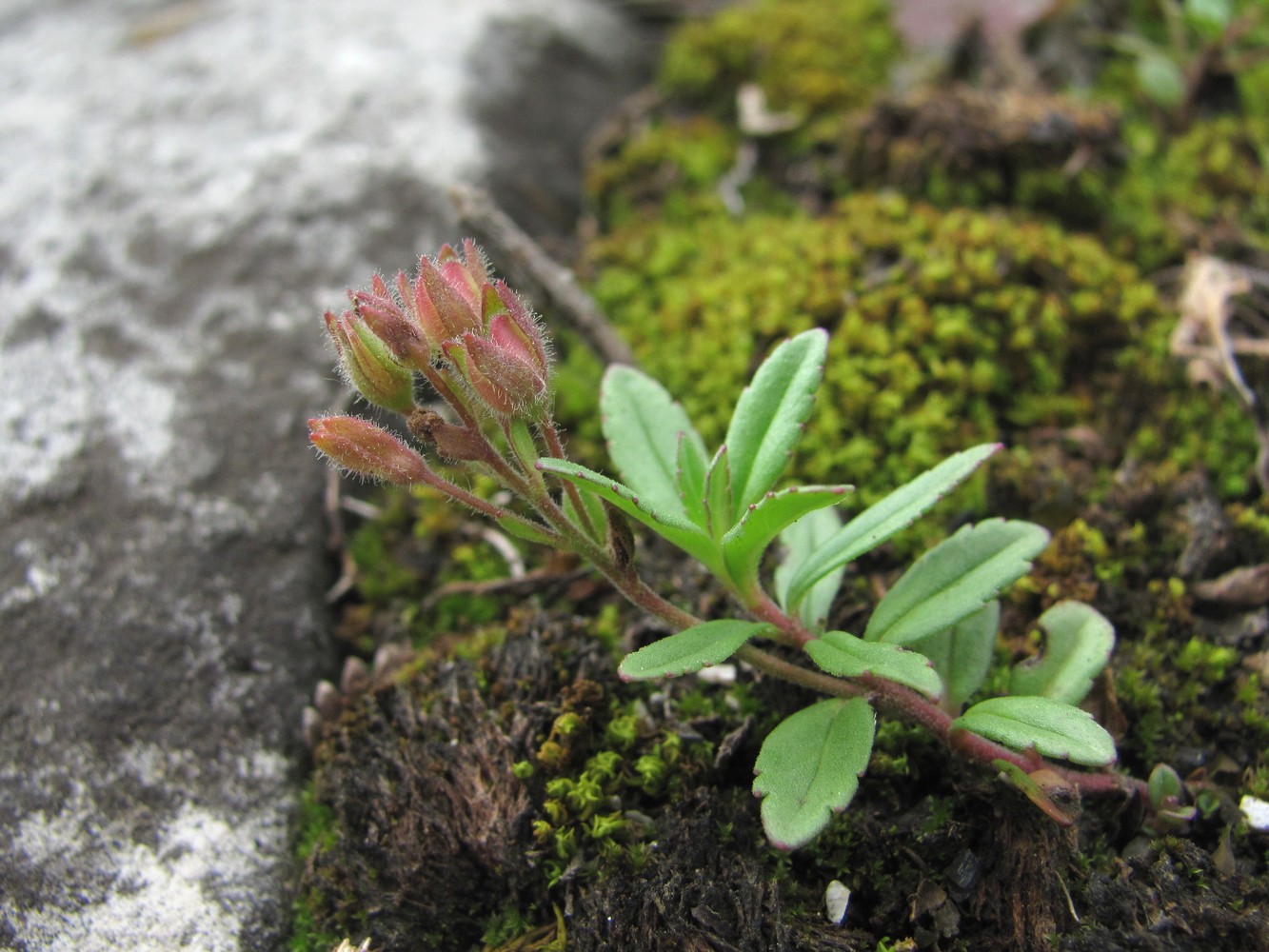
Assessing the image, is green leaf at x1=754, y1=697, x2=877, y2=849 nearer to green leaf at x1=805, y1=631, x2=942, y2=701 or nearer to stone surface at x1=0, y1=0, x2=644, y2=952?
green leaf at x1=805, y1=631, x2=942, y2=701

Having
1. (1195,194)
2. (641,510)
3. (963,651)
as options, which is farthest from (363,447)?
(1195,194)

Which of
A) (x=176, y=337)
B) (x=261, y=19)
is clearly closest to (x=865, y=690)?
(x=176, y=337)

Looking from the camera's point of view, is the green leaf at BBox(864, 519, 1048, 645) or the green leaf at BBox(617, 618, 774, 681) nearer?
the green leaf at BBox(617, 618, 774, 681)

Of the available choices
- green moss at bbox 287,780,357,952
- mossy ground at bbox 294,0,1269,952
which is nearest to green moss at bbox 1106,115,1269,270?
mossy ground at bbox 294,0,1269,952

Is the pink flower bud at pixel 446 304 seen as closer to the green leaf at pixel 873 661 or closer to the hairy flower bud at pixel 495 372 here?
the hairy flower bud at pixel 495 372

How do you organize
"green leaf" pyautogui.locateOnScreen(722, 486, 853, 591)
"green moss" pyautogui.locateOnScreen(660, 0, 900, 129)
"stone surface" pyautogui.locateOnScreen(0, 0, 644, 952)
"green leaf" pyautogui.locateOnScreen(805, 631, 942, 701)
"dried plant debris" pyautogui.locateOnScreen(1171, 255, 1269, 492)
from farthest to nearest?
"green moss" pyautogui.locateOnScreen(660, 0, 900, 129), "dried plant debris" pyautogui.locateOnScreen(1171, 255, 1269, 492), "stone surface" pyautogui.locateOnScreen(0, 0, 644, 952), "green leaf" pyautogui.locateOnScreen(722, 486, 853, 591), "green leaf" pyautogui.locateOnScreen(805, 631, 942, 701)

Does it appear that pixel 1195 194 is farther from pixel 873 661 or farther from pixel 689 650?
pixel 689 650

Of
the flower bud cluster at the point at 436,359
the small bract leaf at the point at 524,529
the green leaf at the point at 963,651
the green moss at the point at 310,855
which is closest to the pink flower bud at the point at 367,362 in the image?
the flower bud cluster at the point at 436,359

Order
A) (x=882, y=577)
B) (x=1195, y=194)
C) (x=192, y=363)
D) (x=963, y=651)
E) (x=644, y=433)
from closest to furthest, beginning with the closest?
(x=963, y=651)
(x=644, y=433)
(x=882, y=577)
(x=192, y=363)
(x=1195, y=194)
